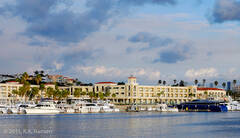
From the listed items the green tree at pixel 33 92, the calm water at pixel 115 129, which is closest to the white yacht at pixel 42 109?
the calm water at pixel 115 129

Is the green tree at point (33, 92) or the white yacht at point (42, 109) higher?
the green tree at point (33, 92)

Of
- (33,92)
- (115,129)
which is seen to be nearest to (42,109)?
(33,92)

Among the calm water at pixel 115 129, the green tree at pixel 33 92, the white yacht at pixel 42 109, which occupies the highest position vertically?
the green tree at pixel 33 92

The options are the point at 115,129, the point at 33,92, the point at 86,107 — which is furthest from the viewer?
the point at 33,92

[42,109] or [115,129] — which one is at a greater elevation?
[42,109]

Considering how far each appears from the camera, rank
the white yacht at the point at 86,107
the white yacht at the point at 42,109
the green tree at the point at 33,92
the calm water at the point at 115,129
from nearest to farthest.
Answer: the calm water at the point at 115,129
the white yacht at the point at 42,109
the white yacht at the point at 86,107
the green tree at the point at 33,92

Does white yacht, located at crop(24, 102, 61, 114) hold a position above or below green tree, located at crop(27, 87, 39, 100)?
below

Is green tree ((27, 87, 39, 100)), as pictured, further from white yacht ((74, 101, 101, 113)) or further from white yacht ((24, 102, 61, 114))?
white yacht ((24, 102, 61, 114))

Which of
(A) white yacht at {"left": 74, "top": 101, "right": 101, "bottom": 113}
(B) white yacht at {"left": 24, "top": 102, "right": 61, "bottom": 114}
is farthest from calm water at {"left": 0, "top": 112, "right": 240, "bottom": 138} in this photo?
(A) white yacht at {"left": 74, "top": 101, "right": 101, "bottom": 113}

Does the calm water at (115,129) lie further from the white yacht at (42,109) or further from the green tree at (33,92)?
the green tree at (33,92)

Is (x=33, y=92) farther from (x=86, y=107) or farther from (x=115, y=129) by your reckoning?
(x=115, y=129)

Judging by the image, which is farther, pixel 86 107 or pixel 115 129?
pixel 86 107

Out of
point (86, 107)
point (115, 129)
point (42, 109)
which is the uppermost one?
point (42, 109)

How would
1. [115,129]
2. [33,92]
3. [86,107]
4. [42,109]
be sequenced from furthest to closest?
1. [33,92]
2. [86,107]
3. [42,109]
4. [115,129]
